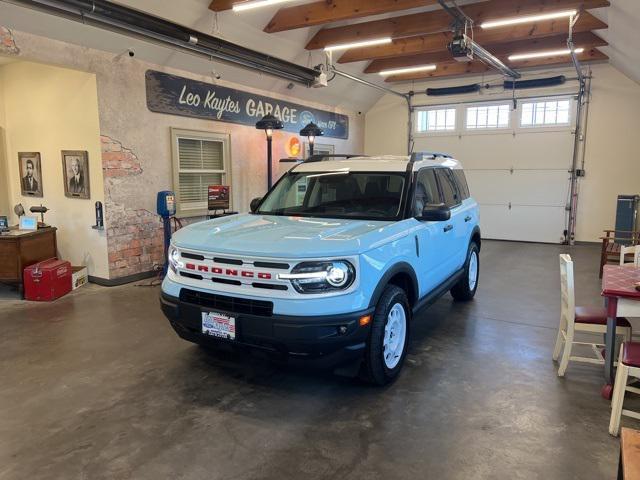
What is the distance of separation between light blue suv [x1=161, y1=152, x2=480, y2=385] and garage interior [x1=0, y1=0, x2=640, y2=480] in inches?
12.1

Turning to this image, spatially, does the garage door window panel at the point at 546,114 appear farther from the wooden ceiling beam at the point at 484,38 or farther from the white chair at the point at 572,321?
the white chair at the point at 572,321

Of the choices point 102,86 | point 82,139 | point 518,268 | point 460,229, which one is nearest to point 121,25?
point 102,86

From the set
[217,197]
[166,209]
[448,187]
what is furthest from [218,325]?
[217,197]

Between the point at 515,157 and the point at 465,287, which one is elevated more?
the point at 515,157

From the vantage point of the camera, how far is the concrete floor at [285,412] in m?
2.33

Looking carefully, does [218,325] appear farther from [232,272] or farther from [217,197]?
[217,197]

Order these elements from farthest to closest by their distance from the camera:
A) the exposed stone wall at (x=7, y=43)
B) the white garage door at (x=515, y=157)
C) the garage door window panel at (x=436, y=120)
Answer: the garage door window panel at (x=436, y=120) < the white garage door at (x=515, y=157) < the exposed stone wall at (x=7, y=43)

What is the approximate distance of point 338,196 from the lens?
3896 mm

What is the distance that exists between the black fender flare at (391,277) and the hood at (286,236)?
0.25m

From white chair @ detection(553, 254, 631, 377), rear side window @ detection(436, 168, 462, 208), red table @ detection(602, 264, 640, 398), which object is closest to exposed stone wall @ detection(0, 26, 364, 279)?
rear side window @ detection(436, 168, 462, 208)

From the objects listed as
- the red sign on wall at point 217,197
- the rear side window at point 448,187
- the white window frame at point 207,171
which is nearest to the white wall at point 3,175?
the white window frame at point 207,171

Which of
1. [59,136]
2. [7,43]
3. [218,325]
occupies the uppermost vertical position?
[7,43]

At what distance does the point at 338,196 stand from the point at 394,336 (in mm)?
1311

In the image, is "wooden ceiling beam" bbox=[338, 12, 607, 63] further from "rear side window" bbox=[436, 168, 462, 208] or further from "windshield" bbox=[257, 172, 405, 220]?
"windshield" bbox=[257, 172, 405, 220]
